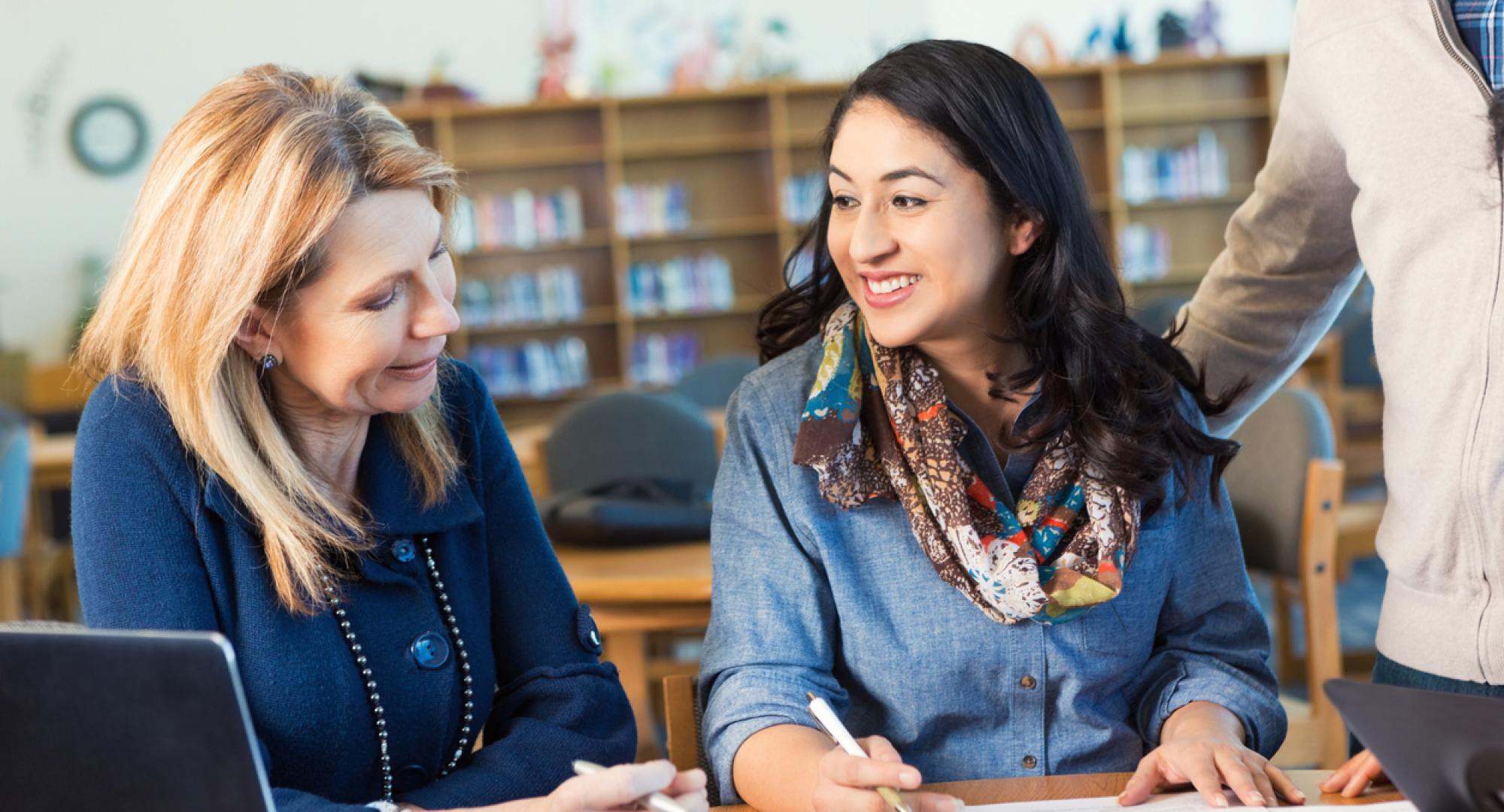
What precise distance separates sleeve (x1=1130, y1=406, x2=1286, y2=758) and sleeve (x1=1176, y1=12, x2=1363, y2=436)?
17 centimetres

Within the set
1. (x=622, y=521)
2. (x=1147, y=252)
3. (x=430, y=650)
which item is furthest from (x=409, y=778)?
(x=1147, y=252)

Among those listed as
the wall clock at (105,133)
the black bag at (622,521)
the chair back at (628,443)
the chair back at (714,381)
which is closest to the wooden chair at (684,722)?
the black bag at (622,521)

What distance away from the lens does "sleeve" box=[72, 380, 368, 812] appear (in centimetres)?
114

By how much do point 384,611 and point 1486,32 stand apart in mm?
1140

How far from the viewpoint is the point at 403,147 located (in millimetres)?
1235

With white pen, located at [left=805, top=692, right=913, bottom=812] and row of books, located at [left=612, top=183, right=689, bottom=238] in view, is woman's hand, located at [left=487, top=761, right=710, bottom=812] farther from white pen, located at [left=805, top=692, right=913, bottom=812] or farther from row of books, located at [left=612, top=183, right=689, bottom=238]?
row of books, located at [left=612, top=183, right=689, bottom=238]

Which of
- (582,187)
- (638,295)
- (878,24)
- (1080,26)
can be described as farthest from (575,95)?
(1080,26)

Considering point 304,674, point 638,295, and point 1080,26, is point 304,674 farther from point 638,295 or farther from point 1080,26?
point 1080,26

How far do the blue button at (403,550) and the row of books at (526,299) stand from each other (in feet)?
18.8

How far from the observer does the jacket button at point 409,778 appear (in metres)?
1.26

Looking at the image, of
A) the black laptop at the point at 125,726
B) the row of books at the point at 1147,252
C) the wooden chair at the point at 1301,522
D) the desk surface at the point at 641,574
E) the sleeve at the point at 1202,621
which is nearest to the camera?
the black laptop at the point at 125,726

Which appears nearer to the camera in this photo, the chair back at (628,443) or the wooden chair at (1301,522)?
the wooden chair at (1301,522)

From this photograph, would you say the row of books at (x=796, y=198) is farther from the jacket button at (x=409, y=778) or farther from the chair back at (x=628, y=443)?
the jacket button at (x=409, y=778)

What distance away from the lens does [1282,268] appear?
1484mm
